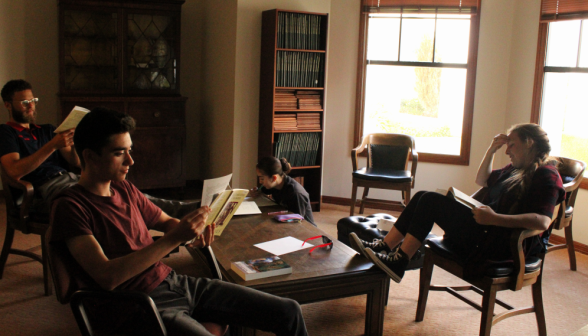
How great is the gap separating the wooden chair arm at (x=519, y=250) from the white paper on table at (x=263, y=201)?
1547 millimetres

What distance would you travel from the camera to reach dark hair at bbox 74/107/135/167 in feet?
5.80

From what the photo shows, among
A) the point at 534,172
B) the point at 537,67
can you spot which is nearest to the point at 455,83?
the point at 537,67

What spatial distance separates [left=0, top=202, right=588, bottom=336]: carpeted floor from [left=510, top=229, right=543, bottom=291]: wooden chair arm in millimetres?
466

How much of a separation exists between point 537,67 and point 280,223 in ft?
9.86

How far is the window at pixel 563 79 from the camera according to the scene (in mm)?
4398

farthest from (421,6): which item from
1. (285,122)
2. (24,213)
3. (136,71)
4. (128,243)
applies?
(128,243)

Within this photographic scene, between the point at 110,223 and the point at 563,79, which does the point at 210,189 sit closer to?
the point at 110,223

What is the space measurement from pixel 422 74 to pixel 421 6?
0.65 metres

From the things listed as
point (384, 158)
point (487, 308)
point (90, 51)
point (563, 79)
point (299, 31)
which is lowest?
point (487, 308)

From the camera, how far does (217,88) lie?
547cm

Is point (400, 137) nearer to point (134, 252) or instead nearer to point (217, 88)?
point (217, 88)

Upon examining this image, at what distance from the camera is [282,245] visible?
8.73 ft

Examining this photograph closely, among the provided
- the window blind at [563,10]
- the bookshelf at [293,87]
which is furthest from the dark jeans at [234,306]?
the window blind at [563,10]

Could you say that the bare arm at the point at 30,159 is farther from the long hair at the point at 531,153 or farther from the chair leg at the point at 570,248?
the chair leg at the point at 570,248
